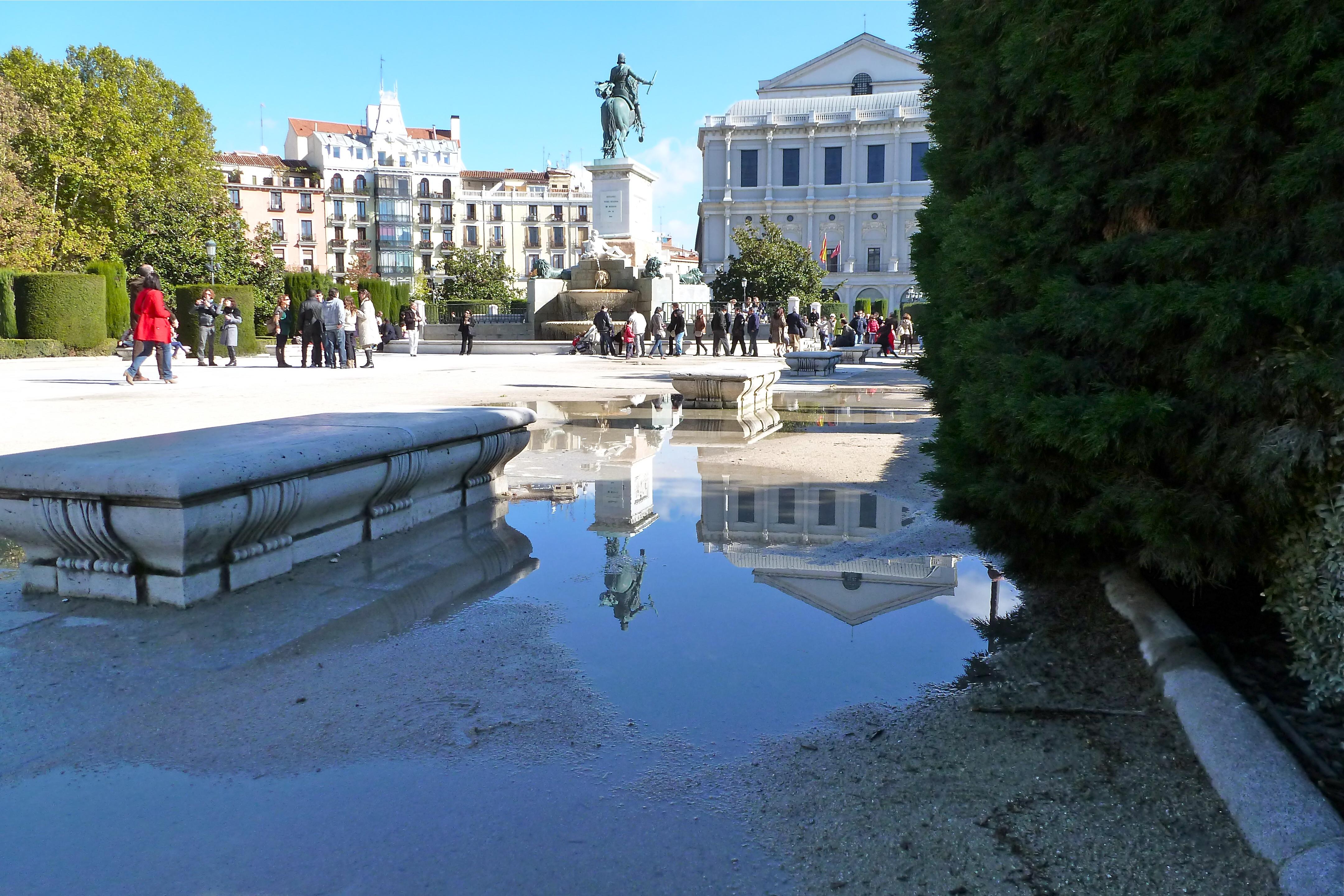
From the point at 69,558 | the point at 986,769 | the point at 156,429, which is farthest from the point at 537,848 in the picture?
the point at 156,429

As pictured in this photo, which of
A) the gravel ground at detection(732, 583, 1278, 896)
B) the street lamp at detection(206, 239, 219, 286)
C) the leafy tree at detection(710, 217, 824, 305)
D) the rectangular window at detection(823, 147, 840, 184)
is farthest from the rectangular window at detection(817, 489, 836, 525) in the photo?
the rectangular window at detection(823, 147, 840, 184)

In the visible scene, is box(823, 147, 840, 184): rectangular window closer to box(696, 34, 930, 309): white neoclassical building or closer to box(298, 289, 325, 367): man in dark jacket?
box(696, 34, 930, 309): white neoclassical building

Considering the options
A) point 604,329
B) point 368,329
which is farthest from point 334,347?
point 604,329

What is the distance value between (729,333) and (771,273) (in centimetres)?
1765

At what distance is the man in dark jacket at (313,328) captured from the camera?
72.1ft

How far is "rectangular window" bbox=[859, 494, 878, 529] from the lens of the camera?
577cm

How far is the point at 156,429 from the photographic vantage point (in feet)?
29.2

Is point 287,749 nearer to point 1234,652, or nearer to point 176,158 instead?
point 1234,652

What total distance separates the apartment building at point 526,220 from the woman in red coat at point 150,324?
258 feet

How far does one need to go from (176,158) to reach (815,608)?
156 ft

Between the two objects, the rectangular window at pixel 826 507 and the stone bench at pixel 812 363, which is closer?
the rectangular window at pixel 826 507

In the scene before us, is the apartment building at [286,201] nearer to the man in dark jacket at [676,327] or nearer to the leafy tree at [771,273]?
the leafy tree at [771,273]

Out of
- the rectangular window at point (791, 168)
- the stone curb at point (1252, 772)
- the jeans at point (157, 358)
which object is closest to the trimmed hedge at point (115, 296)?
the jeans at point (157, 358)

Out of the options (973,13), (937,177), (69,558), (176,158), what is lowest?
(69,558)
